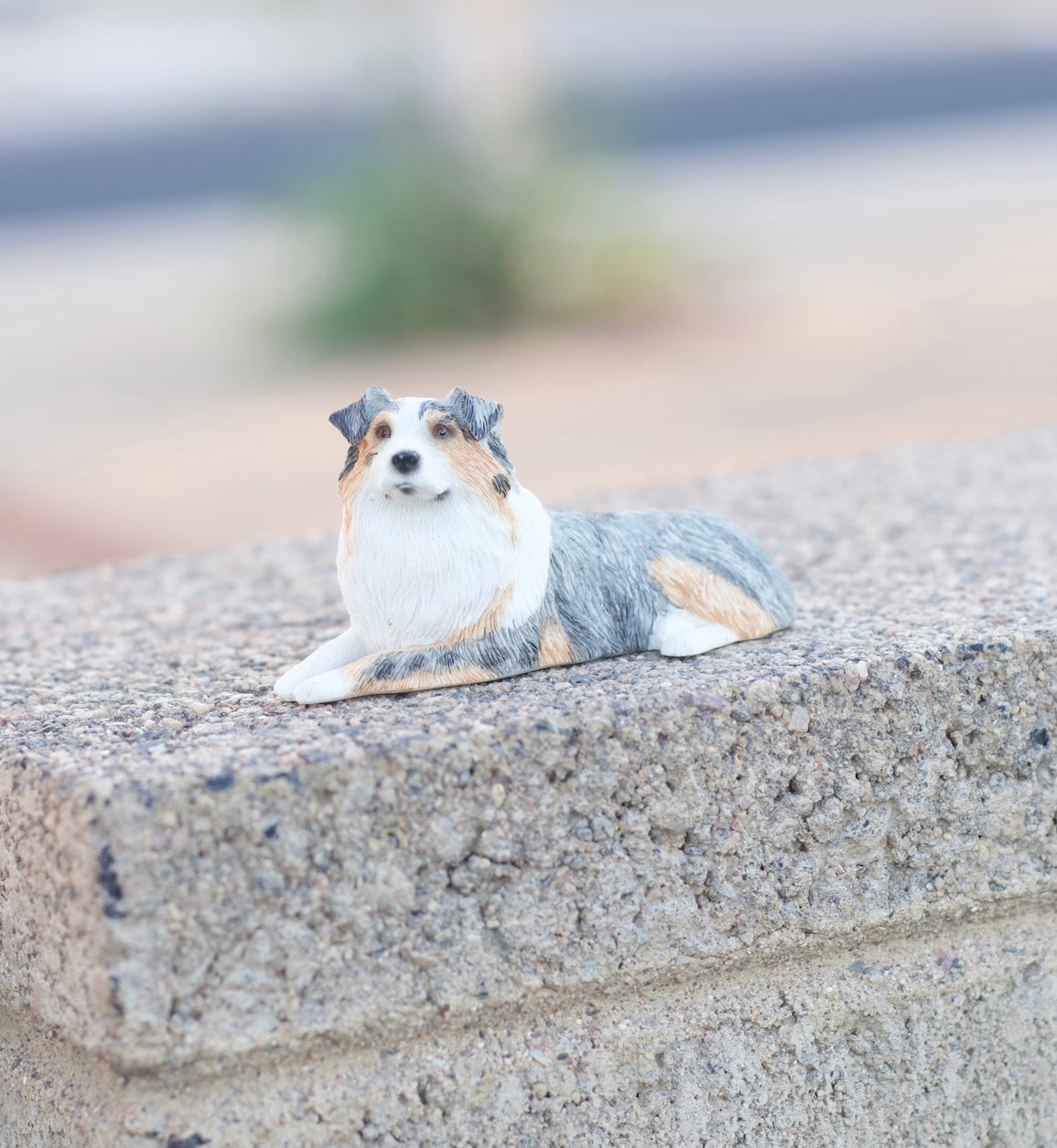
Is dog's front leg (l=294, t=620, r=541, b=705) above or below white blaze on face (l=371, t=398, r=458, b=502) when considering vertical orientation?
below

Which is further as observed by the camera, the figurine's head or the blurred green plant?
the blurred green plant

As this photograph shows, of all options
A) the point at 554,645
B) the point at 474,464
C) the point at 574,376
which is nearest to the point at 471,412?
the point at 474,464

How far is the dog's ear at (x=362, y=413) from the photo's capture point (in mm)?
1896

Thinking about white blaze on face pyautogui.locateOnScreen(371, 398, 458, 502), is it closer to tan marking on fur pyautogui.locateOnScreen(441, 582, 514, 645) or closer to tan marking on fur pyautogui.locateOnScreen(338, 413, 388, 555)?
tan marking on fur pyautogui.locateOnScreen(338, 413, 388, 555)

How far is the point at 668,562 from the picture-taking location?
205 centimetres

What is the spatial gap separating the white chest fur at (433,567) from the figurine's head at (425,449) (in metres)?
0.02

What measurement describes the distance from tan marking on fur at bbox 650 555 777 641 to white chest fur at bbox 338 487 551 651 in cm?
19

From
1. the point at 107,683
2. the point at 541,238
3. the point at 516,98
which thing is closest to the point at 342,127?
the point at 516,98

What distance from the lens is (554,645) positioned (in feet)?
6.44

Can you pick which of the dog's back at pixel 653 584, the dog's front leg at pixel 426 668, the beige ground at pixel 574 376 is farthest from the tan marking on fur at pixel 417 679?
the beige ground at pixel 574 376

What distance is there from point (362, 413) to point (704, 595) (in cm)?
50

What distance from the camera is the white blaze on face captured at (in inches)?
72.1

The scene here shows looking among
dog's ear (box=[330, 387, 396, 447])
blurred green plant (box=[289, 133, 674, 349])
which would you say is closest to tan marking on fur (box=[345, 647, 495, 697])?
dog's ear (box=[330, 387, 396, 447])

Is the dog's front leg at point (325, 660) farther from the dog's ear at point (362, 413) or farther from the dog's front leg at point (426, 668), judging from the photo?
the dog's ear at point (362, 413)
